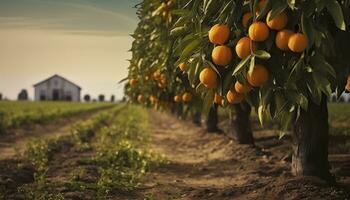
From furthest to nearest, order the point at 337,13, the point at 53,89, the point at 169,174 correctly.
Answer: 1. the point at 53,89
2. the point at 169,174
3. the point at 337,13

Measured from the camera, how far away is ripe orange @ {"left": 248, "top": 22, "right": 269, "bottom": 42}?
4551 mm

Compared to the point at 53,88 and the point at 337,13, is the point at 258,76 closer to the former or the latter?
the point at 337,13

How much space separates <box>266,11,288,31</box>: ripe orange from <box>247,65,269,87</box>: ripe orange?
1.27ft

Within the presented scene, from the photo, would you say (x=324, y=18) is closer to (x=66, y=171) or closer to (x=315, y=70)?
(x=315, y=70)

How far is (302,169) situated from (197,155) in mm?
7727

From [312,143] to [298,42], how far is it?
12.8 ft

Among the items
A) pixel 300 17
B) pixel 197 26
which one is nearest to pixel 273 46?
pixel 300 17

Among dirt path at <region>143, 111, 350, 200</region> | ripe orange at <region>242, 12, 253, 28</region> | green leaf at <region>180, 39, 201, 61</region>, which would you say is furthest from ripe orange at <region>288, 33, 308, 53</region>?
dirt path at <region>143, 111, 350, 200</region>

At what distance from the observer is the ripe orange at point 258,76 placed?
4.63m

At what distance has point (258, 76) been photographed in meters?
4.64

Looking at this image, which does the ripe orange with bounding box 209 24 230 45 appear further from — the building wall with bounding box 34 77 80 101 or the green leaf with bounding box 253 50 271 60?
the building wall with bounding box 34 77 80 101

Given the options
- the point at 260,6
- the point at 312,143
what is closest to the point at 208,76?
the point at 260,6

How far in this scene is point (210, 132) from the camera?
21.4m

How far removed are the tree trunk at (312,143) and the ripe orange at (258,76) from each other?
3258 millimetres
